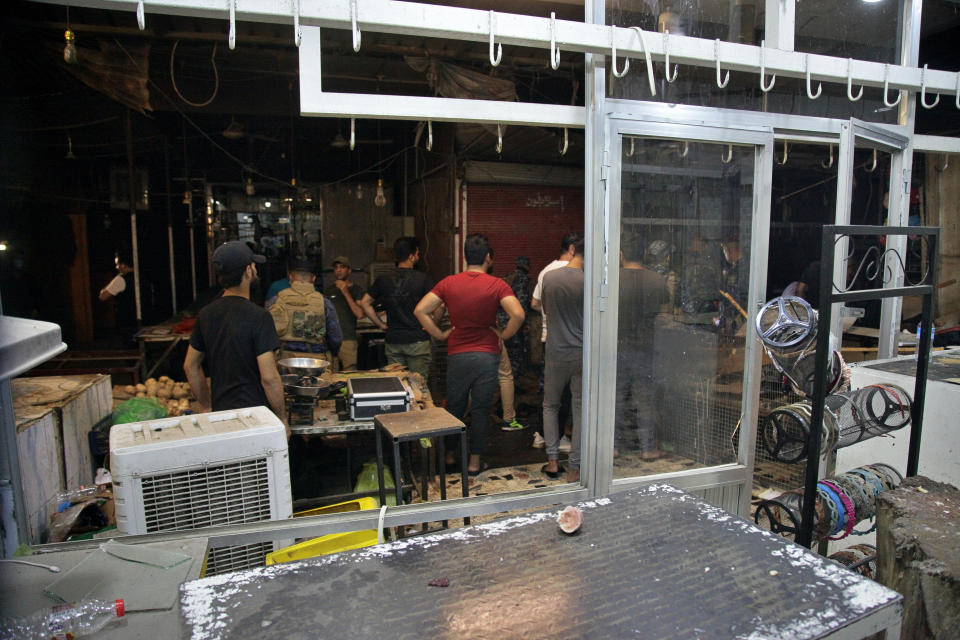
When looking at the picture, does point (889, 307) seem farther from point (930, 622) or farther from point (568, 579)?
point (568, 579)

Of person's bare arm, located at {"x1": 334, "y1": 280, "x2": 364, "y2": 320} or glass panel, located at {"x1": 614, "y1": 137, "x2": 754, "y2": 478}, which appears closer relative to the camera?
glass panel, located at {"x1": 614, "y1": 137, "x2": 754, "y2": 478}

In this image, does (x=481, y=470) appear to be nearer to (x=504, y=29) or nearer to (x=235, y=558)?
(x=235, y=558)

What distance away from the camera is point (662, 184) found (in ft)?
10.7

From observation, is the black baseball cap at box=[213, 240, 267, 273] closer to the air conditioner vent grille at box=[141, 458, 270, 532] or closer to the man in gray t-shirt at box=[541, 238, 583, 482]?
the air conditioner vent grille at box=[141, 458, 270, 532]

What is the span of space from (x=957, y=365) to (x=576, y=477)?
110 inches

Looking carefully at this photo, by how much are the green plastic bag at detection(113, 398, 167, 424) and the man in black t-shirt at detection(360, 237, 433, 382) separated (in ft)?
7.76

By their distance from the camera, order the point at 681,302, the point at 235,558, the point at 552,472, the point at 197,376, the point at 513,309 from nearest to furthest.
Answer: the point at 235,558, the point at 681,302, the point at 197,376, the point at 513,309, the point at 552,472

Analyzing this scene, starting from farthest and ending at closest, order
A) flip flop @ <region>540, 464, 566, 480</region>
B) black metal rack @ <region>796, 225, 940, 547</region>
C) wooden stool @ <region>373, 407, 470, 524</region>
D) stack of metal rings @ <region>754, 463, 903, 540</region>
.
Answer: flip flop @ <region>540, 464, 566, 480</region> → wooden stool @ <region>373, 407, 470, 524</region> → stack of metal rings @ <region>754, 463, 903, 540</region> → black metal rack @ <region>796, 225, 940, 547</region>

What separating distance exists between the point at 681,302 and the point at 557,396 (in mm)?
2006

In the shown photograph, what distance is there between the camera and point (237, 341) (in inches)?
142

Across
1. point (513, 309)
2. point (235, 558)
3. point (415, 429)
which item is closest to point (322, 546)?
point (235, 558)

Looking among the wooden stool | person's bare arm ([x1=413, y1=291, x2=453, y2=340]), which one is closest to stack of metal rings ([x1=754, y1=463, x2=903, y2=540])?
the wooden stool

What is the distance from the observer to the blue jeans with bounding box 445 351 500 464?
512 centimetres

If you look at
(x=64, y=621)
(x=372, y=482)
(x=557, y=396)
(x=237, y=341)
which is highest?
(x=237, y=341)
